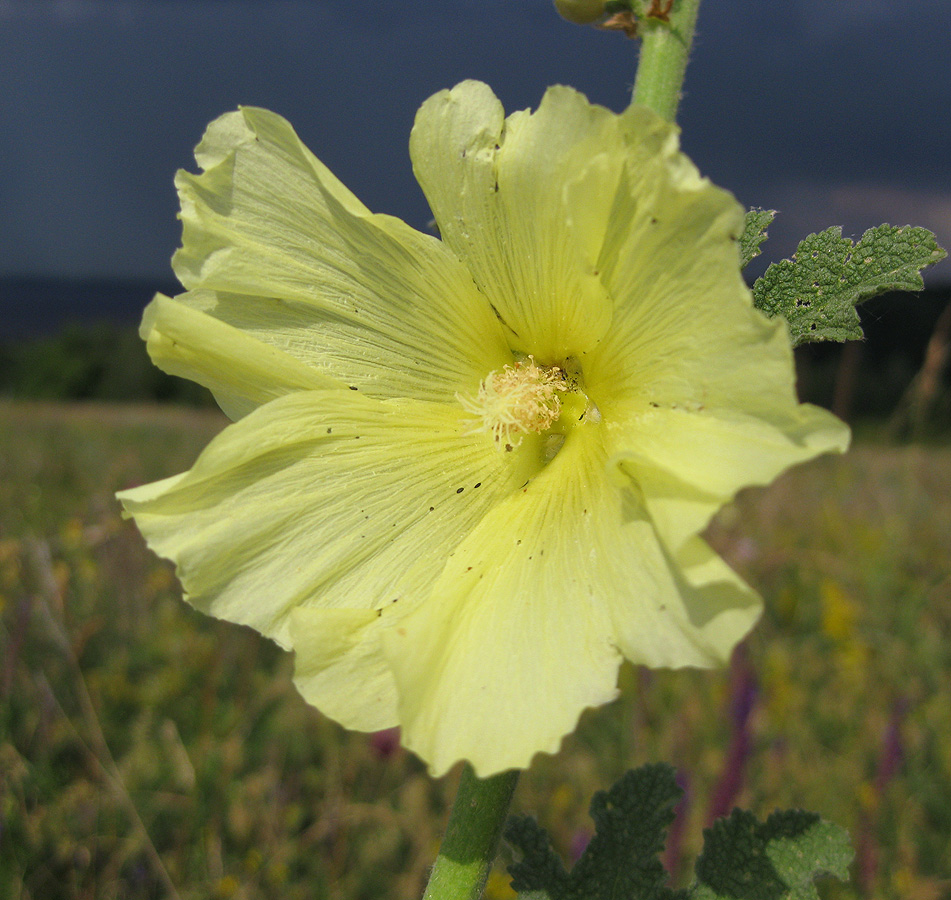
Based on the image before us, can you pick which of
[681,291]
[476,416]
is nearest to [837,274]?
[681,291]

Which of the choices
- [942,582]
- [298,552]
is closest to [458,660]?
[298,552]

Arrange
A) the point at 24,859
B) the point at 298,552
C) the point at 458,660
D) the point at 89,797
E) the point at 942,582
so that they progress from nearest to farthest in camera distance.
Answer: the point at 458,660
the point at 298,552
the point at 24,859
the point at 89,797
the point at 942,582

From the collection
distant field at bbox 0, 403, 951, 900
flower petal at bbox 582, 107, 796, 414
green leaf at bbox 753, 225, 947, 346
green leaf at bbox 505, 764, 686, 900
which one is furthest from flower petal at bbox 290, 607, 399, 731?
distant field at bbox 0, 403, 951, 900

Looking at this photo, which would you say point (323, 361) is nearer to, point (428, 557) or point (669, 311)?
point (428, 557)

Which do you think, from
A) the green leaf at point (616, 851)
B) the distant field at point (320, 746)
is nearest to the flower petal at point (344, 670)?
the green leaf at point (616, 851)

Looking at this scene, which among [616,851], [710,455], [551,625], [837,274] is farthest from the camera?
[616,851]

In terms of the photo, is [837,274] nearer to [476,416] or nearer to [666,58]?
[666,58]
